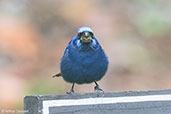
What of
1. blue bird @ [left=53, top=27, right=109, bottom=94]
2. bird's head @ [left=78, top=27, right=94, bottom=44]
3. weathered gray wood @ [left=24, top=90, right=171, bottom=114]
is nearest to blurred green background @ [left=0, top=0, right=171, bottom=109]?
blue bird @ [left=53, top=27, right=109, bottom=94]

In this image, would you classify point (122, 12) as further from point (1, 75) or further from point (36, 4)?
point (1, 75)

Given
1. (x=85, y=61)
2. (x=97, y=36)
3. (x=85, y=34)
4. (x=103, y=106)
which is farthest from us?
(x=97, y=36)

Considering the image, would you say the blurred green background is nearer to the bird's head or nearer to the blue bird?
the blue bird

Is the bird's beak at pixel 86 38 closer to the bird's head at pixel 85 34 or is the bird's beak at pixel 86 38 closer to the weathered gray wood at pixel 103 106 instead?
the bird's head at pixel 85 34

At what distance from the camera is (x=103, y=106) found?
2.67 m

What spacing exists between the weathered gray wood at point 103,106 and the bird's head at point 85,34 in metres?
0.74

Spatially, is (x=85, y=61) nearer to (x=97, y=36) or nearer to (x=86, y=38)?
(x=86, y=38)

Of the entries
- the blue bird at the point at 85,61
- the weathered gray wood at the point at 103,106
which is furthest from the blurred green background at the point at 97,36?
the weathered gray wood at the point at 103,106

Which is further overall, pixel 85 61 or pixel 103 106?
pixel 85 61

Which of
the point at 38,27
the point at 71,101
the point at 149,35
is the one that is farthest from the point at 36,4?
the point at 71,101

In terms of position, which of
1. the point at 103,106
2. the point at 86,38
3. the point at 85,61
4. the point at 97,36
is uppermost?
the point at 97,36

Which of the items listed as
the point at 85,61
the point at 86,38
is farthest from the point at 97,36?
the point at 86,38

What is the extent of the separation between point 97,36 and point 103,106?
414 centimetres

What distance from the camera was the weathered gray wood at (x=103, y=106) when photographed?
2477mm
